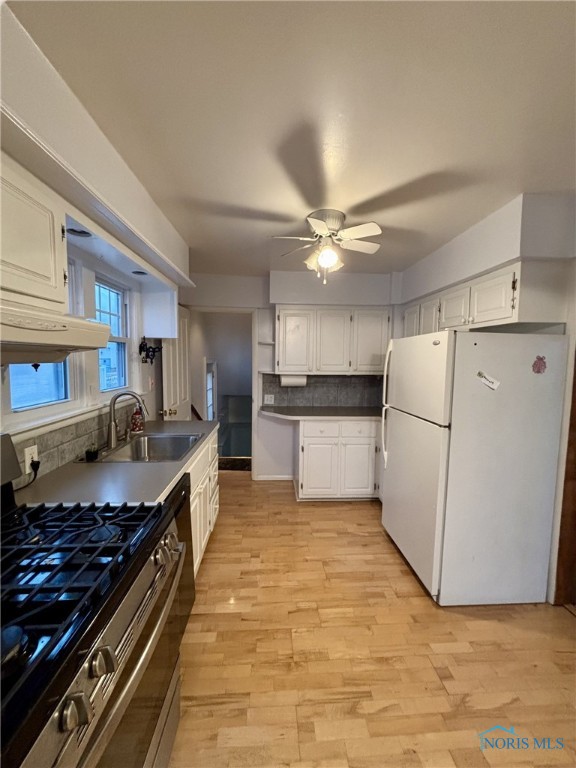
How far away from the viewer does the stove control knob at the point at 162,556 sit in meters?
1.07

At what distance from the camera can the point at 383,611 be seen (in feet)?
6.44

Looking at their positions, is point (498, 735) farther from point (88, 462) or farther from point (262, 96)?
point (262, 96)

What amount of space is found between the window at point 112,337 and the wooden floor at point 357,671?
1.53 metres

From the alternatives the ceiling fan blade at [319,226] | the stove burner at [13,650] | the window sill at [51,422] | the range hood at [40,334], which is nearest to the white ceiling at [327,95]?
the ceiling fan blade at [319,226]

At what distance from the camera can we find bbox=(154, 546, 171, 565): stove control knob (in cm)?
107

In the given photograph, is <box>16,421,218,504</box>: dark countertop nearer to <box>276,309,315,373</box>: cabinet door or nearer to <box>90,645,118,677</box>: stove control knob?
<box>90,645,118,677</box>: stove control knob

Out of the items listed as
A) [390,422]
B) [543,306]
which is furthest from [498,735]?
[543,306]

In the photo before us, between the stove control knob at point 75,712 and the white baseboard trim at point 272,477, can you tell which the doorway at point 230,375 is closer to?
the white baseboard trim at point 272,477

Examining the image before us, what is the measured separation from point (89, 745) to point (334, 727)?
113 cm

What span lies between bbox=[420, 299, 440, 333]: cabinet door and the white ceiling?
1.06 metres

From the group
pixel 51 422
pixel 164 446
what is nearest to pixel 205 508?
pixel 164 446

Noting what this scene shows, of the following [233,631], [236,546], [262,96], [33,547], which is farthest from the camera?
[236,546]

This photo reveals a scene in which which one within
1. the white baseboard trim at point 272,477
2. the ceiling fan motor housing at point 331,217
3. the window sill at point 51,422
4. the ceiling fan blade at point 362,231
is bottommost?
the white baseboard trim at point 272,477

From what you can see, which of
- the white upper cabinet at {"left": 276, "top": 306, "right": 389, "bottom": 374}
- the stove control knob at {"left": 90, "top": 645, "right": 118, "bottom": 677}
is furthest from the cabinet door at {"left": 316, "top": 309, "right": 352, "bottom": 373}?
the stove control knob at {"left": 90, "top": 645, "right": 118, "bottom": 677}
